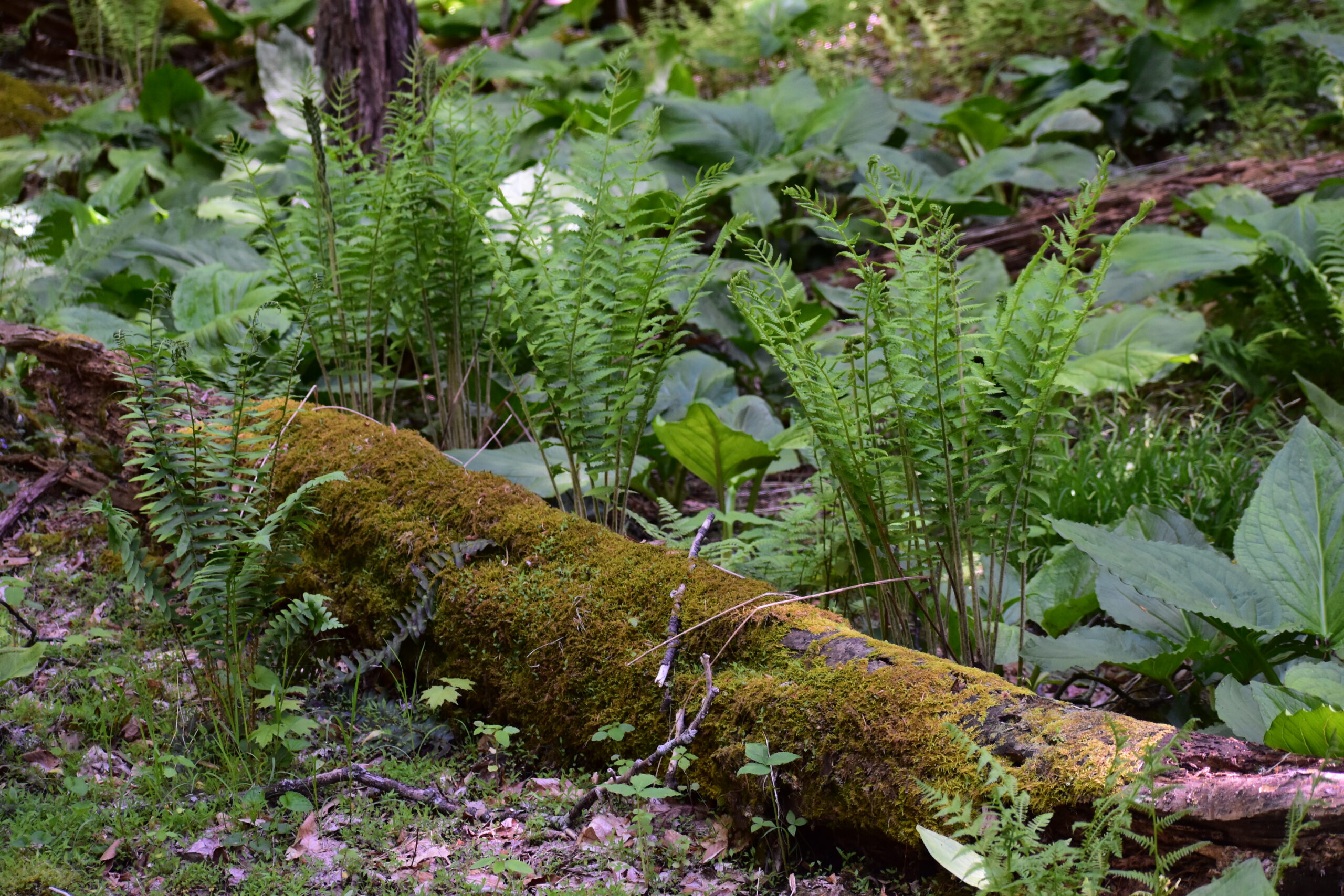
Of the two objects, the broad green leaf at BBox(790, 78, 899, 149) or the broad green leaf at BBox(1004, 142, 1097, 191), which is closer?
the broad green leaf at BBox(1004, 142, 1097, 191)

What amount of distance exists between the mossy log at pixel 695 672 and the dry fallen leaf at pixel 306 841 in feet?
1.50

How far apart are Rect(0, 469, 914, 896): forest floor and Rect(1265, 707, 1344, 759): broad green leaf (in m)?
0.63

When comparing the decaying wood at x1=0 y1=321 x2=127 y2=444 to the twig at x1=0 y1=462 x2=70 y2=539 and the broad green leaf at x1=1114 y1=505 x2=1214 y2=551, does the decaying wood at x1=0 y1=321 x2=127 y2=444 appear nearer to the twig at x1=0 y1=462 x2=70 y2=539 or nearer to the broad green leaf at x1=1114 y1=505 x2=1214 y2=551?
the twig at x1=0 y1=462 x2=70 y2=539

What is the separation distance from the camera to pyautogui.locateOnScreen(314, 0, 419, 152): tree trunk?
4602 millimetres

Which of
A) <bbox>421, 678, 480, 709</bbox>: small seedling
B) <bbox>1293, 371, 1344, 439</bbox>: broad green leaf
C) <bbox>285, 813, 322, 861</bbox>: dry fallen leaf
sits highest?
<bbox>1293, 371, 1344, 439</bbox>: broad green leaf

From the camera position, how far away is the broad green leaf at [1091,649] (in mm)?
1939

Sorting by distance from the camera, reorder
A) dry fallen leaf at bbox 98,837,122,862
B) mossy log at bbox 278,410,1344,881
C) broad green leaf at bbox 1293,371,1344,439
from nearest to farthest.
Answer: mossy log at bbox 278,410,1344,881
dry fallen leaf at bbox 98,837,122,862
broad green leaf at bbox 1293,371,1344,439

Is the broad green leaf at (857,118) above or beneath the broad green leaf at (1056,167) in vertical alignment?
above

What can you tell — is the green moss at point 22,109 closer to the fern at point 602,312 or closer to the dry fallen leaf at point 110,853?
the fern at point 602,312

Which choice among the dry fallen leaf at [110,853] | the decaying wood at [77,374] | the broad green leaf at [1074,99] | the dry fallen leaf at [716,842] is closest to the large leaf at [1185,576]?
the dry fallen leaf at [716,842]

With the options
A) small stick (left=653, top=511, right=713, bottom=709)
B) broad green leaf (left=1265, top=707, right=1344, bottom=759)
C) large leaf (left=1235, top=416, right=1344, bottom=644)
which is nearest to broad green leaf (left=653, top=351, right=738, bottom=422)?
small stick (left=653, top=511, right=713, bottom=709)

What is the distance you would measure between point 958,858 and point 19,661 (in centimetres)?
182

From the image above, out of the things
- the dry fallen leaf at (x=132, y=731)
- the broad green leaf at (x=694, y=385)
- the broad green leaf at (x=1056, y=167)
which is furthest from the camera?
the broad green leaf at (x=1056, y=167)

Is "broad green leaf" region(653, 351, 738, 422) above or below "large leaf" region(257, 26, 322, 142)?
below
